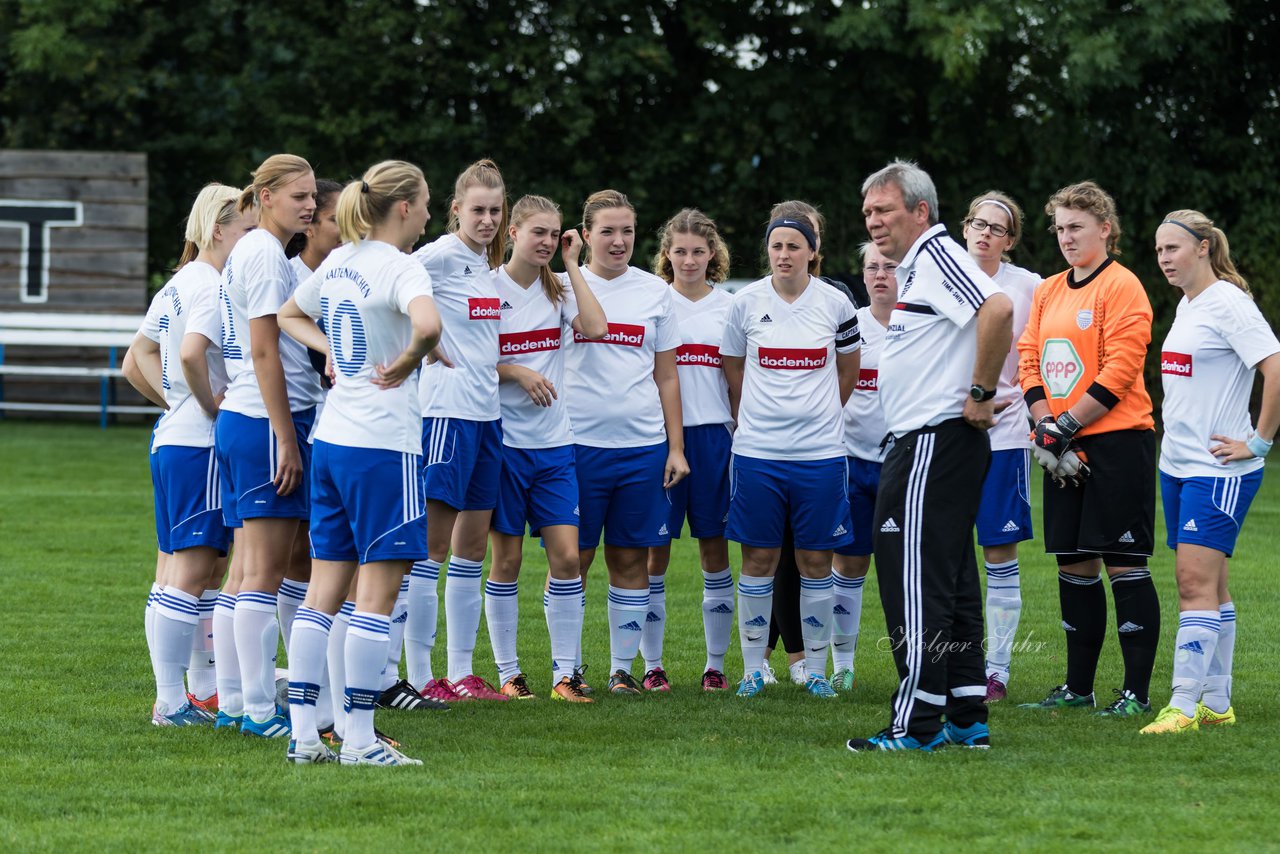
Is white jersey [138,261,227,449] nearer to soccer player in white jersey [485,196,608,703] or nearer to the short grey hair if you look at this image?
soccer player in white jersey [485,196,608,703]

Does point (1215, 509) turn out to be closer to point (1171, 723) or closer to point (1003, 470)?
point (1171, 723)

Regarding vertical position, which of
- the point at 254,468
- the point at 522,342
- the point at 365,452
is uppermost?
the point at 522,342

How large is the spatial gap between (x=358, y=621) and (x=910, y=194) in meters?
2.33

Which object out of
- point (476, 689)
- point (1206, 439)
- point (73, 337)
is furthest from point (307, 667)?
point (73, 337)

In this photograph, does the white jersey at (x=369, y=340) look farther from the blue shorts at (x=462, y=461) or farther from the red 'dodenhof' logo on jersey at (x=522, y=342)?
the red 'dodenhof' logo on jersey at (x=522, y=342)

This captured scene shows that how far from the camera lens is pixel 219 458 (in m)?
5.69

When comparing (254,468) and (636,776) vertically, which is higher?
(254,468)

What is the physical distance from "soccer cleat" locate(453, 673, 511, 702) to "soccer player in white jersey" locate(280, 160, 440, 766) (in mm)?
1414

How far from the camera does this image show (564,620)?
266 inches

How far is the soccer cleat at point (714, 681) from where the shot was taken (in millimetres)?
7016

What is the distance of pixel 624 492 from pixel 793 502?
0.73 m

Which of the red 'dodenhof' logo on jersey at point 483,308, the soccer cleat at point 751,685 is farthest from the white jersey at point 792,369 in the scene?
the red 'dodenhof' logo on jersey at point 483,308

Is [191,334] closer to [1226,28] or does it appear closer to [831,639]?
[831,639]

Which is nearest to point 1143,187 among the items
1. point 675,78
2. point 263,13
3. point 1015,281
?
point 675,78
